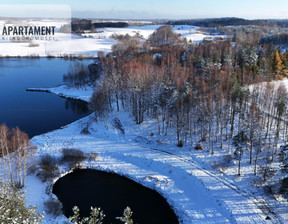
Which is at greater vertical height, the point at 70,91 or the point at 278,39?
the point at 278,39

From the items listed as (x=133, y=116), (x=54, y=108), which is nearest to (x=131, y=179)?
(x=133, y=116)

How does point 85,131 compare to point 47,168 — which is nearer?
point 47,168

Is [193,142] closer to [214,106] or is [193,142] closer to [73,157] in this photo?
[214,106]

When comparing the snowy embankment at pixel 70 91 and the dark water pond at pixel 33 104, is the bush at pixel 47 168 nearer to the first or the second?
the dark water pond at pixel 33 104

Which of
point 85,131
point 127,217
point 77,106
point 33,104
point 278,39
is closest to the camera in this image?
point 127,217

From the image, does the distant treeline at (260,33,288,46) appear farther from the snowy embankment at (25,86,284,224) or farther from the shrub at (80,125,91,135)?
the shrub at (80,125,91,135)

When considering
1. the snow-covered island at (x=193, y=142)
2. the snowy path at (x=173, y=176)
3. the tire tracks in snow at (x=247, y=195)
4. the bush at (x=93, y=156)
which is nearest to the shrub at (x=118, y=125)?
the snow-covered island at (x=193, y=142)

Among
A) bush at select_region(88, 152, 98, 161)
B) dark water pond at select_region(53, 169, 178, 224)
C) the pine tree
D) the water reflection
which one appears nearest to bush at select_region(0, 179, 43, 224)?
the pine tree

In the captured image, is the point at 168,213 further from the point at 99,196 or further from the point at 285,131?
the point at 285,131

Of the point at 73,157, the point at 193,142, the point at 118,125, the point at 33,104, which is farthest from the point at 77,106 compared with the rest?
the point at 193,142
